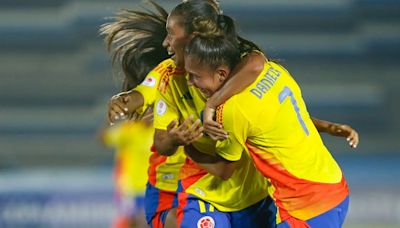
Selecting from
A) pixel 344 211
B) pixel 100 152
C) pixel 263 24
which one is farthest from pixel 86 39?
pixel 344 211

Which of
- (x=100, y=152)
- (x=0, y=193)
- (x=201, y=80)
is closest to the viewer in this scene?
(x=201, y=80)

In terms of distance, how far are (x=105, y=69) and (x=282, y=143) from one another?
5.91 metres

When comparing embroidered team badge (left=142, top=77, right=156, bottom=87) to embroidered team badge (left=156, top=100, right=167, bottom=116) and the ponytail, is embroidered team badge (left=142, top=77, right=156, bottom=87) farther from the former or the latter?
the ponytail

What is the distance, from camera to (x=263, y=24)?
912 centimetres

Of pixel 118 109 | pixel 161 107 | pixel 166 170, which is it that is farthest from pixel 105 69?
pixel 118 109

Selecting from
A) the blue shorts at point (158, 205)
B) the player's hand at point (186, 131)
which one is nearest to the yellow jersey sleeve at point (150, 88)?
the player's hand at point (186, 131)

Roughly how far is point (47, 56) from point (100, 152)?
114cm

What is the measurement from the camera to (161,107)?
3.52 metres

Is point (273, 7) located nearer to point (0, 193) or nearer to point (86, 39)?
point (86, 39)

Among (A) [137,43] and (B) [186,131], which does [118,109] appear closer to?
(B) [186,131]

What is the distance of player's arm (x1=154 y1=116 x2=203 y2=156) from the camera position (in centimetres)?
316

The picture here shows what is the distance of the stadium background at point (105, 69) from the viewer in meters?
8.77

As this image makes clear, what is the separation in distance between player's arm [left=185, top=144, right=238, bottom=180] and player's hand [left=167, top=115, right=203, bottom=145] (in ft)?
0.79

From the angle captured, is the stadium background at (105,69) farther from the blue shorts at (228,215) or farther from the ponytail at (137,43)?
the blue shorts at (228,215)
